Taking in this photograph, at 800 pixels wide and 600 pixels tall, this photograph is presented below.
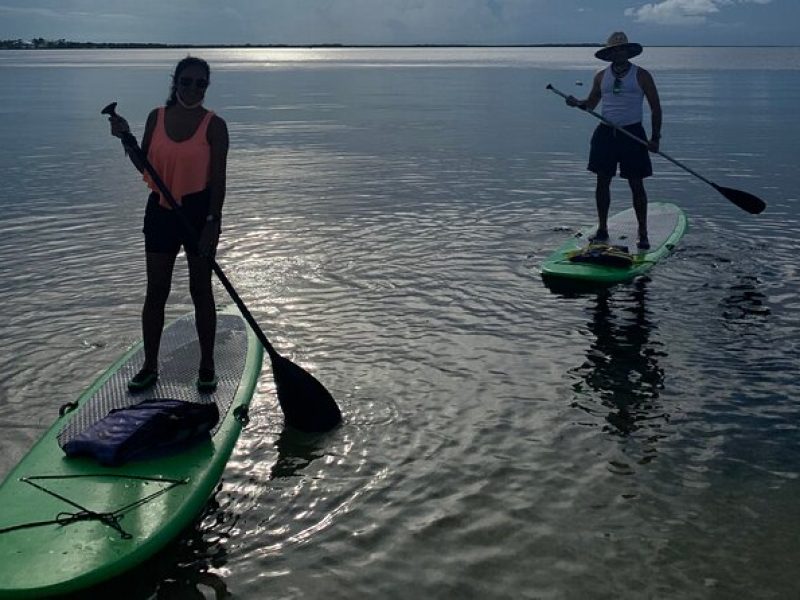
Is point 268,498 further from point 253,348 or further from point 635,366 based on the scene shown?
point 635,366

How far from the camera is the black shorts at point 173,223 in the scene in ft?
21.7

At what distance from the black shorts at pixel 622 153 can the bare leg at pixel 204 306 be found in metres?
7.05

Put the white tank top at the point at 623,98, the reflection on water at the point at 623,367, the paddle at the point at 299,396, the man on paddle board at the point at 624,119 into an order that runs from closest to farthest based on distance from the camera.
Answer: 1. the paddle at the point at 299,396
2. the reflection on water at the point at 623,367
3. the man on paddle board at the point at 624,119
4. the white tank top at the point at 623,98

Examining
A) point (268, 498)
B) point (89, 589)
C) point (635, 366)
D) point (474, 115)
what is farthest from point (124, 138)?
point (474, 115)

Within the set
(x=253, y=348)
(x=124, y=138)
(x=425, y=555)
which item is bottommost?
(x=425, y=555)

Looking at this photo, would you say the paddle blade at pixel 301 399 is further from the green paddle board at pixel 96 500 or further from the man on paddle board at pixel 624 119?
the man on paddle board at pixel 624 119

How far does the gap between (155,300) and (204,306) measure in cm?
40

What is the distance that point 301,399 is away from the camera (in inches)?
269

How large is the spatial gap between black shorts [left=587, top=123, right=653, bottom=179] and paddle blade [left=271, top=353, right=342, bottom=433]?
22.5 ft

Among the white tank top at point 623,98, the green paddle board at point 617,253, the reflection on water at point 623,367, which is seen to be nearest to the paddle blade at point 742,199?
the green paddle board at point 617,253

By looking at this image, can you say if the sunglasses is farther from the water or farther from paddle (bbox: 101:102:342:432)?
the water

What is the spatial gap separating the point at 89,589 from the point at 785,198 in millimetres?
16065

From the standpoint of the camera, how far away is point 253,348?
7891 mm

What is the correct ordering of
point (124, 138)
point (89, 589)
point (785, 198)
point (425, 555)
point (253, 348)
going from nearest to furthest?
1. point (89, 589)
2. point (425, 555)
3. point (124, 138)
4. point (253, 348)
5. point (785, 198)
